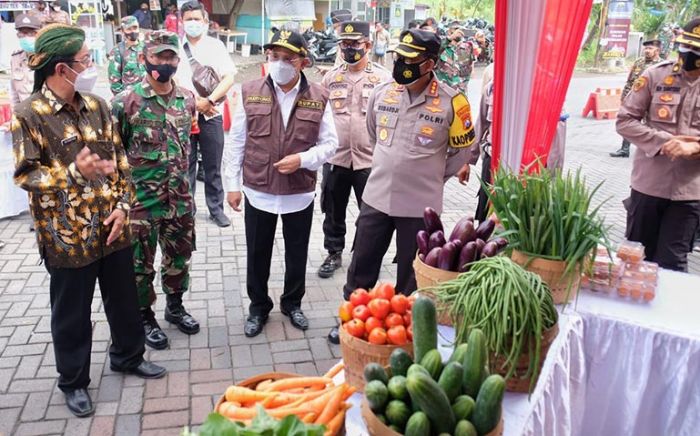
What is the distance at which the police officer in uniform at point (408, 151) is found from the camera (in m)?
3.44

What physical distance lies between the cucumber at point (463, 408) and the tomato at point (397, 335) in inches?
15.7

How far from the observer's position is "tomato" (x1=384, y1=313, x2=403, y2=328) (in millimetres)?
1962

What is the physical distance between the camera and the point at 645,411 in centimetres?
275

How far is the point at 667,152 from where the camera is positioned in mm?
3701

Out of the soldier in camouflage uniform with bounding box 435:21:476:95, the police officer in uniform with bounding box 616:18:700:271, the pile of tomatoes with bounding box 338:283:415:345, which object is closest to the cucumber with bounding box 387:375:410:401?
the pile of tomatoes with bounding box 338:283:415:345

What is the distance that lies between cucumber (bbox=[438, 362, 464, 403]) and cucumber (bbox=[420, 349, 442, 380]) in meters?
0.05

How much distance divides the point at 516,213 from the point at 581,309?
1.76 feet

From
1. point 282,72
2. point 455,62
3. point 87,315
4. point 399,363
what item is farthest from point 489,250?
point 455,62

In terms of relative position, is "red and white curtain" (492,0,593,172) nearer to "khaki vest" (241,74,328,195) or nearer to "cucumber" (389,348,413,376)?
"khaki vest" (241,74,328,195)

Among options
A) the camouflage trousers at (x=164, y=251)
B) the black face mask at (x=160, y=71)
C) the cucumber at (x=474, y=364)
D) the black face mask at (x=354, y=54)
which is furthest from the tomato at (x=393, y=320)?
the black face mask at (x=354, y=54)

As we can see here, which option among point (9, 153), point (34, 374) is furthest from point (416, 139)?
point (9, 153)

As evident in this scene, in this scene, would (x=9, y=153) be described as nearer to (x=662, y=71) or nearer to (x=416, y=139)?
(x=416, y=139)

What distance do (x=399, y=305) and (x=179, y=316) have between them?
2555mm

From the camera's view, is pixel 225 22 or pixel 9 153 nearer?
pixel 9 153
